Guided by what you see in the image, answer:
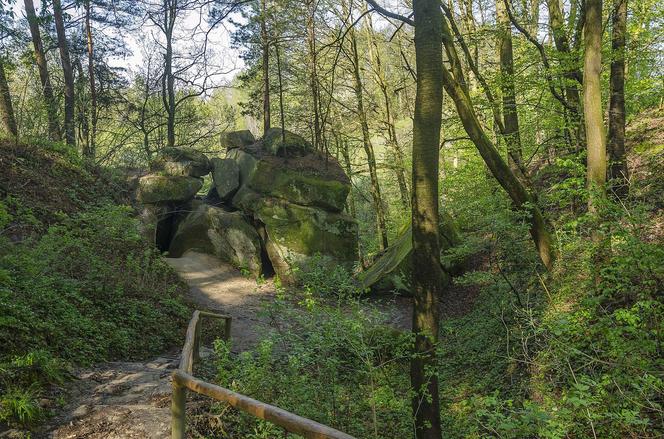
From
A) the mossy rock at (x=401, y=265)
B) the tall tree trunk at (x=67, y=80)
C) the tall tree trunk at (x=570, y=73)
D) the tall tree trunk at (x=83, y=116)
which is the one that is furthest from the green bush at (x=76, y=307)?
the tall tree trunk at (x=570, y=73)

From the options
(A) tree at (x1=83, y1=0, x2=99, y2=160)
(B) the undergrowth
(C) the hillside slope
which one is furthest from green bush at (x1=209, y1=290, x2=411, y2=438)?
(A) tree at (x1=83, y1=0, x2=99, y2=160)

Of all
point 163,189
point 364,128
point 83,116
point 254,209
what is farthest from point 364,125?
point 83,116

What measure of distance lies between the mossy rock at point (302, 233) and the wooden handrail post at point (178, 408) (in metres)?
12.3

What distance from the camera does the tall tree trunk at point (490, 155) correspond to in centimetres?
738

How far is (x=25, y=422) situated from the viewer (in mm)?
4145

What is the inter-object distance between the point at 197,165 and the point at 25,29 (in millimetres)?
8234

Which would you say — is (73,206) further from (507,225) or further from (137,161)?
(507,225)

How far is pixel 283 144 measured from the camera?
59.8 ft

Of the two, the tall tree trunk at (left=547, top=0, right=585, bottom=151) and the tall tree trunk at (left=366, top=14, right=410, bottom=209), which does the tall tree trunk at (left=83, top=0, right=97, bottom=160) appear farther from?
the tall tree trunk at (left=547, top=0, right=585, bottom=151)

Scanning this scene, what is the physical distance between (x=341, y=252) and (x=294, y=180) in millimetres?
3313

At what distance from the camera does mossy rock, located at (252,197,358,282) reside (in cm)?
1628

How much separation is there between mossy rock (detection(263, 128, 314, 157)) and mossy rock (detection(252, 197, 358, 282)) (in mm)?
→ 2565

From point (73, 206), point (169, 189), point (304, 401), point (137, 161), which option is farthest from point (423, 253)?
point (137, 161)

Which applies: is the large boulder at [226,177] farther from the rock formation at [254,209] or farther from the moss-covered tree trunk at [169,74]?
the moss-covered tree trunk at [169,74]
